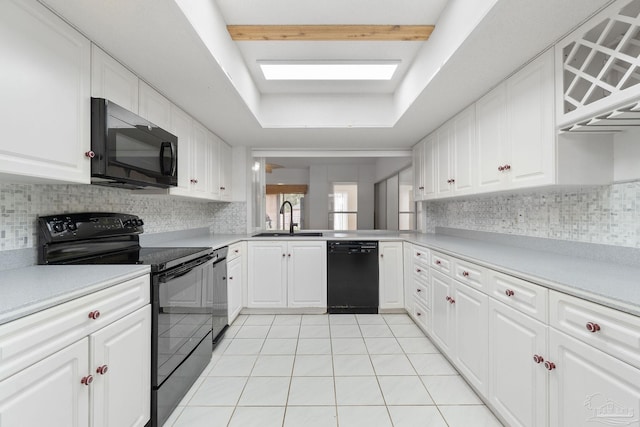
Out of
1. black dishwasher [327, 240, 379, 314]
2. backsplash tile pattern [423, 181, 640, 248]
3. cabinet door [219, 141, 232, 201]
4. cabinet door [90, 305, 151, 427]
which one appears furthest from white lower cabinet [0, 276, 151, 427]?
backsplash tile pattern [423, 181, 640, 248]

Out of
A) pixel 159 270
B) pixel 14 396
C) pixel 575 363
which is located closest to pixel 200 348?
pixel 159 270

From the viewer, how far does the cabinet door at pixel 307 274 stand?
3.22 m

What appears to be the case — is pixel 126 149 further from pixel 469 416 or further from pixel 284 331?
pixel 469 416

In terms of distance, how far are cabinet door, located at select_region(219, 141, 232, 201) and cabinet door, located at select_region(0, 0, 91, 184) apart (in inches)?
72.3

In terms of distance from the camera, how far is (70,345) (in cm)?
101

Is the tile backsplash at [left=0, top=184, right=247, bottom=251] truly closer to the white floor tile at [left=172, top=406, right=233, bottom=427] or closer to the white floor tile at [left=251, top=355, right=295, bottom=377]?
the white floor tile at [left=172, top=406, right=233, bottom=427]

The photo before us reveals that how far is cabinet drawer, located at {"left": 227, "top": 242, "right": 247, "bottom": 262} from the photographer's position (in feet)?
9.17

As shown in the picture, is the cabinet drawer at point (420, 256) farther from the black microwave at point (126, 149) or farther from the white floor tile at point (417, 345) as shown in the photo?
the black microwave at point (126, 149)

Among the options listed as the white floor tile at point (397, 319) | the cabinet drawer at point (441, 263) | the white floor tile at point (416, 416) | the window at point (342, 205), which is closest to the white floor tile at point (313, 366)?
the white floor tile at point (416, 416)

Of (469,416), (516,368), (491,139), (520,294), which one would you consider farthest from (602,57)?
(469,416)

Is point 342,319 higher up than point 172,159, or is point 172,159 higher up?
point 172,159

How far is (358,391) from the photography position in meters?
1.83

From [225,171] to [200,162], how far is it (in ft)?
2.15

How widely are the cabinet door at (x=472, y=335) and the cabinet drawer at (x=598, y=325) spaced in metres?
0.50
